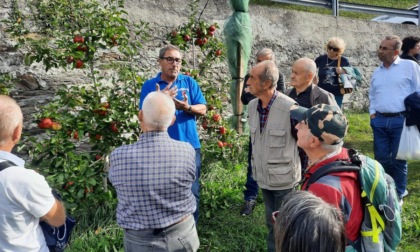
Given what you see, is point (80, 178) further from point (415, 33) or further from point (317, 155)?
point (415, 33)

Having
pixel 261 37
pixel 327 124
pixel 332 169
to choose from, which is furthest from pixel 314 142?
pixel 261 37

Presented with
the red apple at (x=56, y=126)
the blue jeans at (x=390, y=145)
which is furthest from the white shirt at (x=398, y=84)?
the red apple at (x=56, y=126)

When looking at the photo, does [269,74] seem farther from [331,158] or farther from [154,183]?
[154,183]

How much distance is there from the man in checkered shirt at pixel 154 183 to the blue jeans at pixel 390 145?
2.77 metres

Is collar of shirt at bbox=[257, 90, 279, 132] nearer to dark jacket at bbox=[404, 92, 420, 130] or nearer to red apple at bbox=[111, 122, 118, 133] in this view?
red apple at bbox=[111, 122, 118, 133]

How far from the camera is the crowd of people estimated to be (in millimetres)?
1593

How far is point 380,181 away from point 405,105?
2690 millimetres

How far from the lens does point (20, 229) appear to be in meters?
2.15

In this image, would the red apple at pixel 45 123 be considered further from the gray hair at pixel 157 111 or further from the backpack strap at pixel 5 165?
the backpack strap at pixel 5 165

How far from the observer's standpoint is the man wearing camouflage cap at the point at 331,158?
2031 mm

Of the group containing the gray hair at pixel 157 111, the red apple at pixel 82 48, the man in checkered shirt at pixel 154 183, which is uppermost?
the red apple at pixel 82 48

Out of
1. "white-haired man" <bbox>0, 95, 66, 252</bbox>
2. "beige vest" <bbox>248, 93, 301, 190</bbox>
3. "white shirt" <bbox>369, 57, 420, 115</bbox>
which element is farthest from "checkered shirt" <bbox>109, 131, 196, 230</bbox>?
"white shirt" <bbox>369, 57, 420, 115</bbox>

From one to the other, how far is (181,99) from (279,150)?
1.08 m

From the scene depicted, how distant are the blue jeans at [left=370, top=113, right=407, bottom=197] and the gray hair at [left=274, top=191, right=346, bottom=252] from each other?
10.9ft
